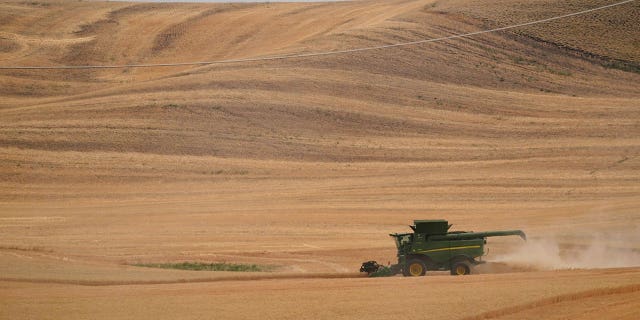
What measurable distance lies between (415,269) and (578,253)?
6.01 m

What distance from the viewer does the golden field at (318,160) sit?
21.8 meters

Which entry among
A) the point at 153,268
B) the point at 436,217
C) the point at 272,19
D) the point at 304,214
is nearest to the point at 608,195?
the point at 436,217

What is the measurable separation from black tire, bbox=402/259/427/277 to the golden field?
5.15 feet

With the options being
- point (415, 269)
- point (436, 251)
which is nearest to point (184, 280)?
point (415, 269)

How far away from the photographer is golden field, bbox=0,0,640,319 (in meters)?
21.8

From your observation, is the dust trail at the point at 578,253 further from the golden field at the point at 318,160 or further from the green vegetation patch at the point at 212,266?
the green vegetation patch at the point at 212,266

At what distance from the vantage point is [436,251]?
25078mm

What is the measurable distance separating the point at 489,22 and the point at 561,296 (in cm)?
4613

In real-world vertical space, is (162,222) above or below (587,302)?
below

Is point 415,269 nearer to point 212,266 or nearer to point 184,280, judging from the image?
point 184,280

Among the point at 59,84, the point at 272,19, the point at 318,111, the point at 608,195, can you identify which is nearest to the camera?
the point at 608,195

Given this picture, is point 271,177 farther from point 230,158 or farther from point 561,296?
point 561,296

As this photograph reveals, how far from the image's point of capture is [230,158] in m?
47.3

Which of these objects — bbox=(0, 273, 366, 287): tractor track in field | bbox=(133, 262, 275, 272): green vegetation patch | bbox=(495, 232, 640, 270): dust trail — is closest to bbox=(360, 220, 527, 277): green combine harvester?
bbox=(0, 273, 366, 287): tractor track in field
